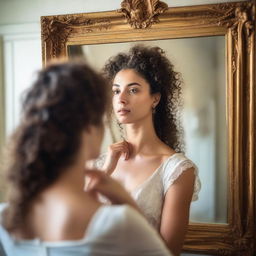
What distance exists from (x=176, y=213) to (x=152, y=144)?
0.31m

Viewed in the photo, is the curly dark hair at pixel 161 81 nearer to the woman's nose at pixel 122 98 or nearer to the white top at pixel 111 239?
the woman's nose at pixel 122 98

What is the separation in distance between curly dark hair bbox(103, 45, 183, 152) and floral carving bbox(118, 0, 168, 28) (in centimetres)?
11

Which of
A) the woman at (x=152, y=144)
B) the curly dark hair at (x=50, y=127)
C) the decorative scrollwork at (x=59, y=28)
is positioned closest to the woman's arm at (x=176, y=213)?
the woman at (x=152, y=144)

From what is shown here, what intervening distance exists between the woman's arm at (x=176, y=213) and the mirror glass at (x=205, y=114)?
0.69 ft

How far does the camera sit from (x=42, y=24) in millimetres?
1669

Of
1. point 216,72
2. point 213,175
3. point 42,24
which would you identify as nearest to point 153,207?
point 213,175

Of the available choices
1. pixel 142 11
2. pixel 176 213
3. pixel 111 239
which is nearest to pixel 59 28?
pixel 142 11

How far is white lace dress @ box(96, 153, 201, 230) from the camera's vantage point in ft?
4.21

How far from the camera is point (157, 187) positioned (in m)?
1.32

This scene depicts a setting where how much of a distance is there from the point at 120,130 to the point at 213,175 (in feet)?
1.42

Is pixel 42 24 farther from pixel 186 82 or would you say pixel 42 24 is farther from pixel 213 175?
pixel 213 175

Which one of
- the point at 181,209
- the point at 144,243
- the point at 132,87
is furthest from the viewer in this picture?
the point at 132,87

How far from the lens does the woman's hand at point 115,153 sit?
1458 millimetres

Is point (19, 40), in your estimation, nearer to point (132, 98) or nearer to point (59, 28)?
point (59, 28)
